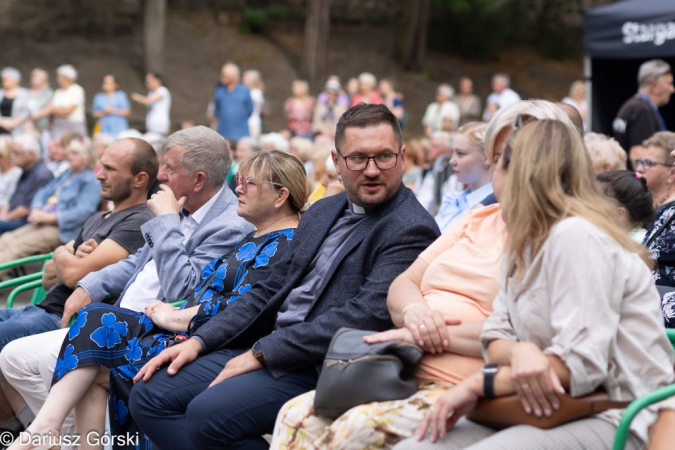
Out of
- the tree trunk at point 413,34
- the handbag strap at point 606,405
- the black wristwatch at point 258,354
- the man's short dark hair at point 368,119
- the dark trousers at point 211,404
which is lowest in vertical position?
the dark trousers at point 211,404

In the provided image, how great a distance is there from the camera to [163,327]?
4.06m

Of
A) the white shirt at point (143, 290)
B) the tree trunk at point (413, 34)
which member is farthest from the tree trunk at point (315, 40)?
the white shirt at point (143, 290)

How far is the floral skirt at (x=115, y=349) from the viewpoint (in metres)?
4.00

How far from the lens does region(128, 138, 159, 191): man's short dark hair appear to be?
5.14 meters

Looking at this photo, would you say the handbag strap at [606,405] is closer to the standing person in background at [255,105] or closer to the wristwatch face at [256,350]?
the wristwatch face at [256,350]

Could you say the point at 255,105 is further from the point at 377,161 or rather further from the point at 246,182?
the point at 377,161

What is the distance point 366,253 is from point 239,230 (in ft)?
3.97

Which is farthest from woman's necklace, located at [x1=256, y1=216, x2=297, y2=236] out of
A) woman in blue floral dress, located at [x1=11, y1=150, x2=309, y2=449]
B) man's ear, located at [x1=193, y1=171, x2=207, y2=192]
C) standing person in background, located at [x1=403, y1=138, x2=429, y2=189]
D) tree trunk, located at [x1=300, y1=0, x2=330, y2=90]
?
tree trunk, located at [x1=300, y1=0, x2=330, y2=90]

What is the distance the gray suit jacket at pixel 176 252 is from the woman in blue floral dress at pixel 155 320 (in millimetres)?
116

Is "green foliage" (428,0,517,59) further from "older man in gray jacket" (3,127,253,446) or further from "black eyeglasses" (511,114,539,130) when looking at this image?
"black eyeglasses" (511,114,539,130)

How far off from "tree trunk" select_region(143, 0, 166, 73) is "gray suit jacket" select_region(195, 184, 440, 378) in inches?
702

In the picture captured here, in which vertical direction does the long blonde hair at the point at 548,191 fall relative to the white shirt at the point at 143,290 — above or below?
above

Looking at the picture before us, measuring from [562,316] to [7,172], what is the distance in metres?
7.94

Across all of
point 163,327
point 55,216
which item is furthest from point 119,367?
point 55,216
